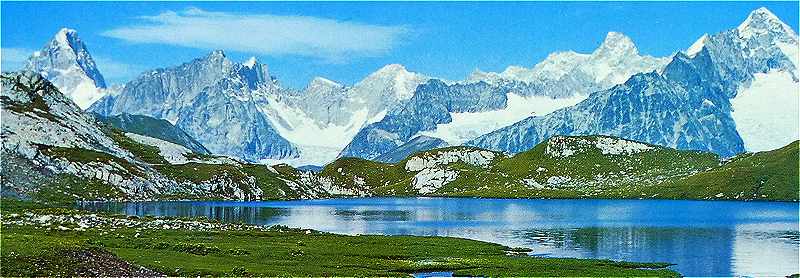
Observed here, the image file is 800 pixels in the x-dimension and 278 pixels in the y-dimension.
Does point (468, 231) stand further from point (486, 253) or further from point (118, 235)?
point (118, 235)

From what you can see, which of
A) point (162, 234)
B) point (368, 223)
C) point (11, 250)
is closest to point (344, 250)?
point (162, 234)

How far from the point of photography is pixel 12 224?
116500mm

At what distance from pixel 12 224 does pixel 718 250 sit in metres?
91.3

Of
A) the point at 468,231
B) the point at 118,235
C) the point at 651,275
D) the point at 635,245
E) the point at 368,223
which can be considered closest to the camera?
the point at 651,275

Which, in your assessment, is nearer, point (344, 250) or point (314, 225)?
point (344, 250)

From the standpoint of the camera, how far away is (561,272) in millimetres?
92312

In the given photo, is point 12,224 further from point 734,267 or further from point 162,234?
point 734,267

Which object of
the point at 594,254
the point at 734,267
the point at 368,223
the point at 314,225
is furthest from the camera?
the point at 368,223

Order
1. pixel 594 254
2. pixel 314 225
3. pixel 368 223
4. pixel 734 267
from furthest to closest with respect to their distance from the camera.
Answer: pixel 368 223 → pixel 314 225 → pixel 594 254 → pixel 734 267

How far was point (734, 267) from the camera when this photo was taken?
340ft

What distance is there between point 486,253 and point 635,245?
2858 cm

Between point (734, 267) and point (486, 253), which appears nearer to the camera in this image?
point (734, 267)

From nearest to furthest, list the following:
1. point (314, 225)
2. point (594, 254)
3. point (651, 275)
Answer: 1. point (651, 275)
2. point (594, 254)
3. point (314, 225)

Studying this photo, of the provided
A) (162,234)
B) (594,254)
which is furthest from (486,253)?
(162,234)
